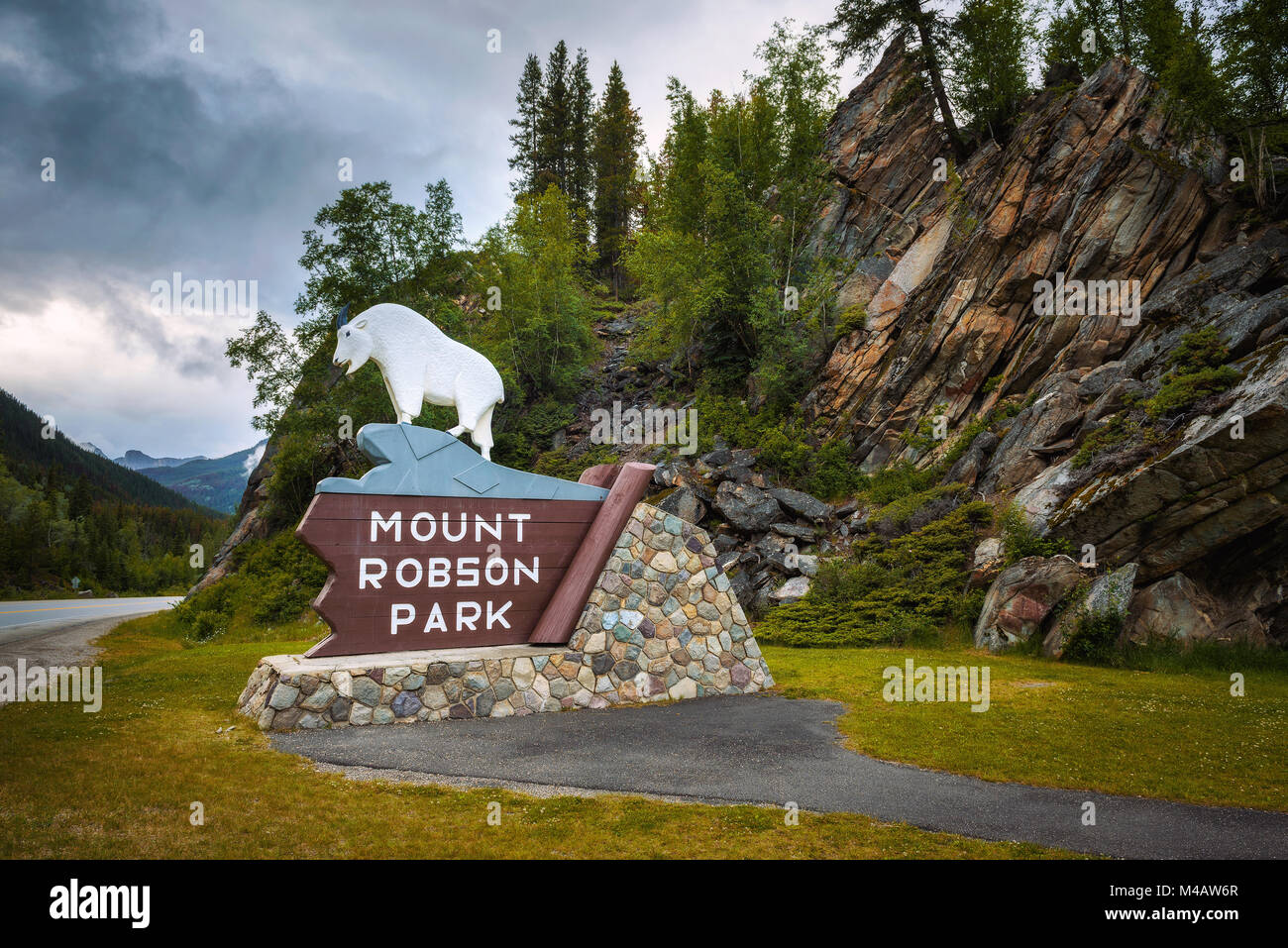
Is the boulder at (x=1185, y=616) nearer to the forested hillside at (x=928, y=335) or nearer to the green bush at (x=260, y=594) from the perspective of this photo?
the forested hillside at (x=928, y=335)

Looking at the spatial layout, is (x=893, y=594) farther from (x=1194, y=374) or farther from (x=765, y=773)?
(x=765, y=773)

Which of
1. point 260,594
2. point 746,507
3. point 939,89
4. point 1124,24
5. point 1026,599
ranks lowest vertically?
point 260,594

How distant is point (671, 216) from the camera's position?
2722 centimetres

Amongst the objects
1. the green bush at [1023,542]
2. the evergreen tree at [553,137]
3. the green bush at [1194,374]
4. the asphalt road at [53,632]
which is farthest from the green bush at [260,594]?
the evergreen tree at [553,137]

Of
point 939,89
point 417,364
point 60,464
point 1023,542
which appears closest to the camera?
point 417,364

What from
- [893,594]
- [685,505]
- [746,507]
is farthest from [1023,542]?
[685,505]

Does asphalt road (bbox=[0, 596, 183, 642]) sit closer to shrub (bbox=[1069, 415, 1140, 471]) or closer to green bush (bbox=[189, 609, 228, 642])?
green bush (bbox=[189, 609, 228, 642])

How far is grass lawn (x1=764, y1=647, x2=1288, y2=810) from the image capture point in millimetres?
5719

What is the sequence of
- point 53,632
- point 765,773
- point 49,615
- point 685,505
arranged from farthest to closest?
point 49,615 < point 685,505 < point 53,632 < point 765,773

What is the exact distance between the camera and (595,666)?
9.12 metres

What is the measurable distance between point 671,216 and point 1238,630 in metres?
22.1

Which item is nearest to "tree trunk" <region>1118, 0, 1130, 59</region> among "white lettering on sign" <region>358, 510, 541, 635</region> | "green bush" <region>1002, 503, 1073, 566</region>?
"green bush" <region>1002, 503, 1073, 566</region>

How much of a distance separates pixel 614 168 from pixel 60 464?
3193 inches

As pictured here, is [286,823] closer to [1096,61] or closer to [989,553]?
[989,553]
